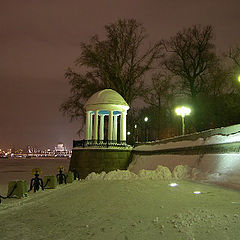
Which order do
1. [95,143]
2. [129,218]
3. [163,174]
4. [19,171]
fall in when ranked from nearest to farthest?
[129,218] → [163,174] → [95,143] → [19,171]

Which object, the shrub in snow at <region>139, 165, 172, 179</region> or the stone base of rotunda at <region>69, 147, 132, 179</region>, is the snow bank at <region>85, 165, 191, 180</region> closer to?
the shrub in snow at <region>139, 165, 172, 179</region>

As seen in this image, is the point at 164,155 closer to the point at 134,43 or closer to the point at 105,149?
the point at 105,149

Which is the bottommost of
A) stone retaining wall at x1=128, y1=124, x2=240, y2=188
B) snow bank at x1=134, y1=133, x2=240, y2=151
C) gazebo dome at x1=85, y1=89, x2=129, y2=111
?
stone retaining wall at x1=128, y1=124, x2=240, y2=188

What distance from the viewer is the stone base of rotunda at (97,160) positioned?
2203 cm

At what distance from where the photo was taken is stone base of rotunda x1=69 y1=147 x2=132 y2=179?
22031mm

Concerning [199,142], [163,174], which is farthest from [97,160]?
[199,142]

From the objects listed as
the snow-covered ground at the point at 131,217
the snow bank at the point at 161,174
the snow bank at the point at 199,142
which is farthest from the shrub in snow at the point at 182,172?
the snow-covered ground at the point at 131,217

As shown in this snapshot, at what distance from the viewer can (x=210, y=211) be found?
629 centimetres

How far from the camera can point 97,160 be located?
72.7 feet

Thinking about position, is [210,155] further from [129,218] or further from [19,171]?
[19,171]

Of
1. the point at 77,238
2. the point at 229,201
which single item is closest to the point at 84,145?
the point at 229,201

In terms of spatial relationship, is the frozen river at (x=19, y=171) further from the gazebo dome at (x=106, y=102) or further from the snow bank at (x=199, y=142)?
the snow bank at (x=199, y=142)

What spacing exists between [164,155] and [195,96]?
1285cm

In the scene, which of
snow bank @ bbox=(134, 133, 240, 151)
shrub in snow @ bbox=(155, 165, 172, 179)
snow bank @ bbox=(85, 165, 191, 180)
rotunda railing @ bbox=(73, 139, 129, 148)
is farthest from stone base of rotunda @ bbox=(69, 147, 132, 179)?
shrub in snow @ bbox=(155, 165, 172, 179)
